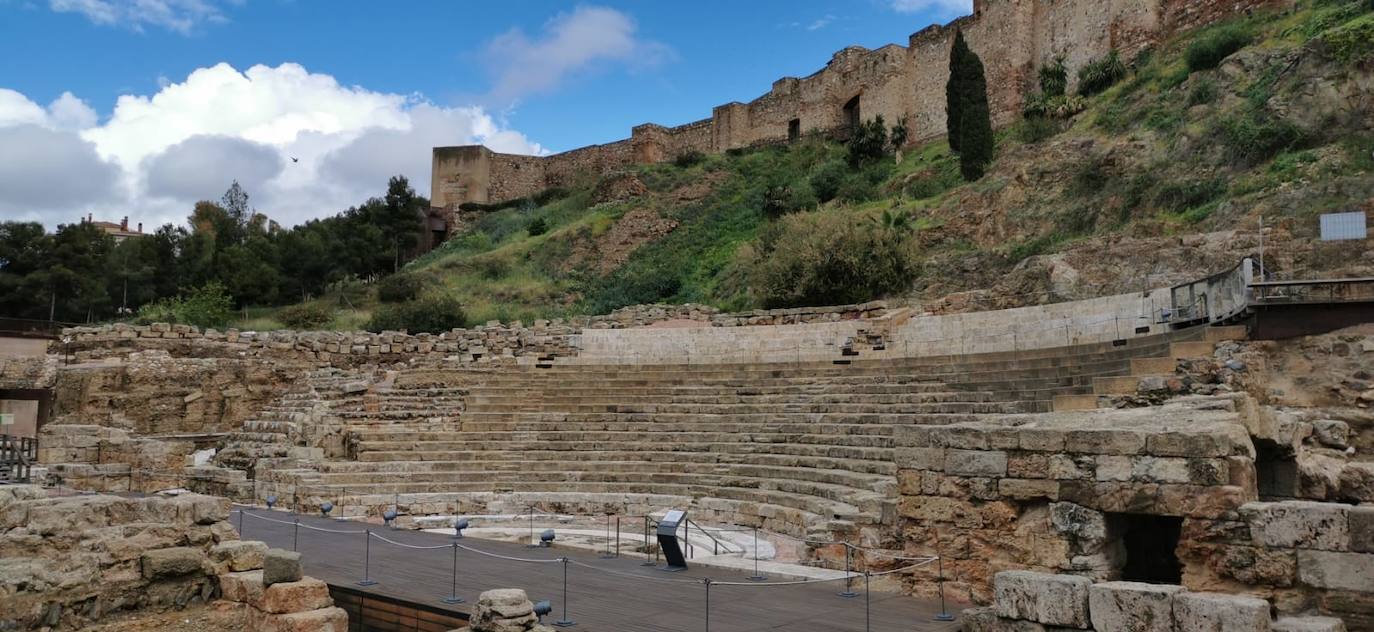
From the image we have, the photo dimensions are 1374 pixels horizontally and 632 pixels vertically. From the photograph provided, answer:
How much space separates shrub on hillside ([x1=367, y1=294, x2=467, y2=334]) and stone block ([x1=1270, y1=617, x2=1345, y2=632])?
931 inches

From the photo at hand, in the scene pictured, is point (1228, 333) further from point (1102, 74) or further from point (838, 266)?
point (1102, 74)

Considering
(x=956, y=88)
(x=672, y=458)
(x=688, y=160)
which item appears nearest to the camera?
(x=672, y=458)

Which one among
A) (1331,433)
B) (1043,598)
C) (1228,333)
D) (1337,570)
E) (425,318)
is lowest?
(1043,598)

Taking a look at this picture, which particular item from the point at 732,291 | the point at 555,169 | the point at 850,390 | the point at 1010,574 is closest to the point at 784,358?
the point at 850,390

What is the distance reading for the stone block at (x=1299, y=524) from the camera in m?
4.66

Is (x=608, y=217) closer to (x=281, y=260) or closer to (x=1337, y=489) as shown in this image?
(x=281, y=260)

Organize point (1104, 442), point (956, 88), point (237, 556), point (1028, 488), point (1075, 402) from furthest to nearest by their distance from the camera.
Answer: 1. point (956, 88)
2. point (1075, 402)
3. point (237, 556)
4. point (1028, 488)
5. point (1104, 442)

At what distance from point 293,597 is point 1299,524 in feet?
21.8

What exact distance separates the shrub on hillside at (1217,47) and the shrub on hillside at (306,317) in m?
26.0

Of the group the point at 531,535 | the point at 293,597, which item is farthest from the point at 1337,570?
the point at 531,535

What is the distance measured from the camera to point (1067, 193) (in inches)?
822

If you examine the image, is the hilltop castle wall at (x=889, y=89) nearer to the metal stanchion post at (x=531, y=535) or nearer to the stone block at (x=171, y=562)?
the metal stanchion post at (x=531, y=535)

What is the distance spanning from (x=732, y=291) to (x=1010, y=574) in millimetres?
21889

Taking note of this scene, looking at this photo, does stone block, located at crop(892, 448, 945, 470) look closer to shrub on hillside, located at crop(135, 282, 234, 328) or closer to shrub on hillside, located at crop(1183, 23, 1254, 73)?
shrub on hillside, located at crop(1183, 23, 1254, 73)
